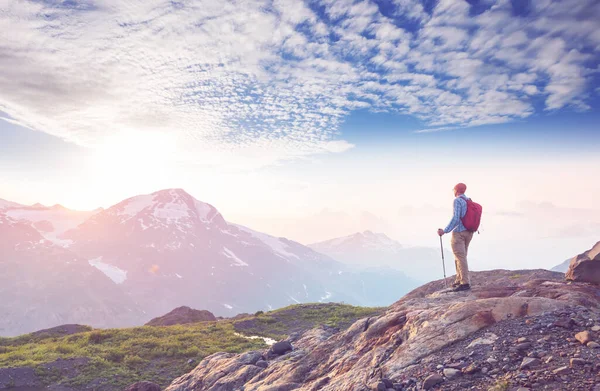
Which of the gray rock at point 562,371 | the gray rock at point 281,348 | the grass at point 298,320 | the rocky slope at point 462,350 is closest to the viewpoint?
the gray rock at point 562,371

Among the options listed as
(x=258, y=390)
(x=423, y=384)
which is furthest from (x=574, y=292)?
(x=258, y=390)

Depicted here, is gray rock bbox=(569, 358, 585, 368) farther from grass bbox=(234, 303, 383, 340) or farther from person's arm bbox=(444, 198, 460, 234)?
grass bbox=(234, 303, 383, 340)

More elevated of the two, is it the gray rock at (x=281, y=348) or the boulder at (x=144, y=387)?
the gray rock at (x=281, y=348)

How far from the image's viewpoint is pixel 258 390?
1314 centimetres

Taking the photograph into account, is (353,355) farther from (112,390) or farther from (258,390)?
(112,390)

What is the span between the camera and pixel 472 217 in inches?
613

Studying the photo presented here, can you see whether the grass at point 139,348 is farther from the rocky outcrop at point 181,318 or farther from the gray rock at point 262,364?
the rocky outcrop at point 181,318

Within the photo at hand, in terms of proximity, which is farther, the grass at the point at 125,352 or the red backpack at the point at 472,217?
the grass at the point at 125,352

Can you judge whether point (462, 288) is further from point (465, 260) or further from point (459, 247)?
point (459, 247)

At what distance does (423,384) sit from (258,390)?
6837mm

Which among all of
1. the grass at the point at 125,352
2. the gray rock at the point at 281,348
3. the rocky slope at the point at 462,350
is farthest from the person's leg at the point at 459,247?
the grass at the point at 125,352

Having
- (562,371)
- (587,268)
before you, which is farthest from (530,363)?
(587,268)

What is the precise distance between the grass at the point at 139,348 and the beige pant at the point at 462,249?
65.0 ft

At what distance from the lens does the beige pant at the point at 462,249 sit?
52.2 feet
